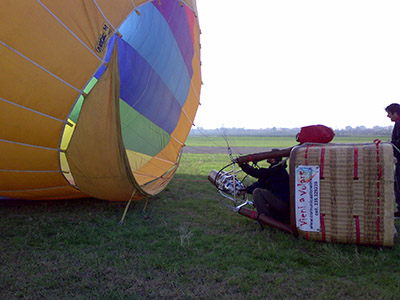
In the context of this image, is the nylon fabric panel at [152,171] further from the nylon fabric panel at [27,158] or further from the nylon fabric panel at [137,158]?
the nylon fabric panel at [27,158]

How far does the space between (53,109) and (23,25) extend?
0.80m

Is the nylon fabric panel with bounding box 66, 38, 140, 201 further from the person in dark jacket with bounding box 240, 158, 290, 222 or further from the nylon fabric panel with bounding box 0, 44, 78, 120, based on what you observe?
the person in dark jacket with bounding box 240, 158, 290, 222

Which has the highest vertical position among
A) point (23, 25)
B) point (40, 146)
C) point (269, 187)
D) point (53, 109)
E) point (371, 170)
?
point (23, 25)

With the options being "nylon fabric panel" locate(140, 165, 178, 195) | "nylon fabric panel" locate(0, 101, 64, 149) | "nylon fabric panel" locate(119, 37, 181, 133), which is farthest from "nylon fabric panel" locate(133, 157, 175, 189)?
"nylon fabric panel" locate(0, 101, 64, 149)

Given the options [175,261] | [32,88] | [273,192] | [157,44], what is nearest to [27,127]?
[32,88]

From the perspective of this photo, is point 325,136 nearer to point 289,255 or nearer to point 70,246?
point 289,255

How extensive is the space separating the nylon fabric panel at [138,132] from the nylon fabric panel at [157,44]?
2.39 ft

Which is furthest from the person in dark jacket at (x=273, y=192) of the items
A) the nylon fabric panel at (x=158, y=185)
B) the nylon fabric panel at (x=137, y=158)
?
the nylon fabric panel at (x=137, y=158)

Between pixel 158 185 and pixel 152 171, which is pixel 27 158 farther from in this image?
pixel 152 171

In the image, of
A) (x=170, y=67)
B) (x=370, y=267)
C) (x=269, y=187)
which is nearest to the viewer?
(x=370, y=267)

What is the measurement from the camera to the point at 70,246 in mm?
3221

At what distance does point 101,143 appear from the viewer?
3.59 m

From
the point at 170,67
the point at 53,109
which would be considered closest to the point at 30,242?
the point at 53,109

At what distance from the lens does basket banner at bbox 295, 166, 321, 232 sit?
3195 millimetres
